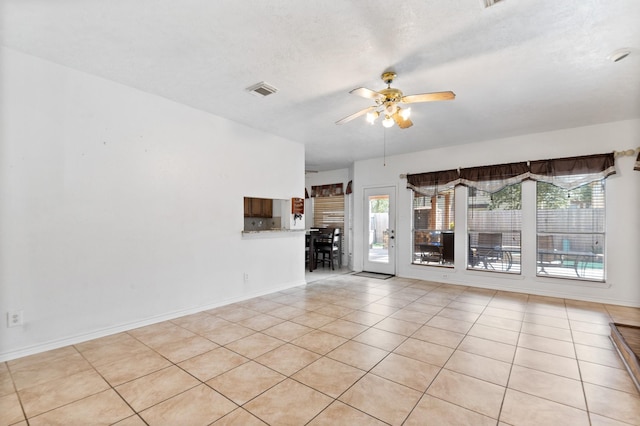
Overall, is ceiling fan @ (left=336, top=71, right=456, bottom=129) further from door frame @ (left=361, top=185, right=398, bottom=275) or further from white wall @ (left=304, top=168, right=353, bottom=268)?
white wall @ (left=304, top=168, right=353, bottom=268)

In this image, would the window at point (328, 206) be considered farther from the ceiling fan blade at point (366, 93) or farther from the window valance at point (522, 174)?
the ceiling fan blade at point (366, 93)

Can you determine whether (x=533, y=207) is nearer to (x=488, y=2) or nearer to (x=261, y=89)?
(x=488, y=2)

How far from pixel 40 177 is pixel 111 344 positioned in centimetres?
177

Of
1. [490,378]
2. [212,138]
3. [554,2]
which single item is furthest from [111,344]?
[554,2]

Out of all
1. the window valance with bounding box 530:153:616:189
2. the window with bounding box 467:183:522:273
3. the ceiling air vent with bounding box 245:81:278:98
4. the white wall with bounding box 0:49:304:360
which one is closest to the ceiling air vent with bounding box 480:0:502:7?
the ceiling air vent with bounding box 245:81:278:98

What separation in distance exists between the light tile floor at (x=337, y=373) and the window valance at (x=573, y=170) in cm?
199

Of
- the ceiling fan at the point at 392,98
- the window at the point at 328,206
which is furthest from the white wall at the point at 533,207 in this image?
the ceiling fan at the point at 392,98

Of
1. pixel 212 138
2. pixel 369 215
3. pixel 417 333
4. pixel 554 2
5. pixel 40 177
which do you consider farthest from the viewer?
pixel 369 215

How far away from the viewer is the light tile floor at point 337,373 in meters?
1.95

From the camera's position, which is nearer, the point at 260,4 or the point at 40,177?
the point at 260,4

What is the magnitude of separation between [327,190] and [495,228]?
4305 mm

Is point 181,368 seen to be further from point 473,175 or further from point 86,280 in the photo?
point 473,175

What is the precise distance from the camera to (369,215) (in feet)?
23.0

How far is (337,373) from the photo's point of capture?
8.05 ft
